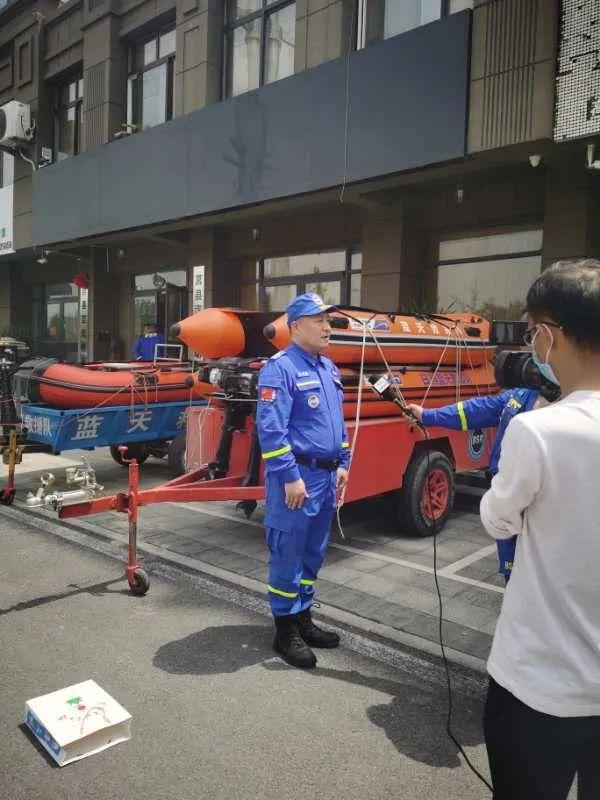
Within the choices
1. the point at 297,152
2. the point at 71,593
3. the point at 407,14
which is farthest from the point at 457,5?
the point at 71,593

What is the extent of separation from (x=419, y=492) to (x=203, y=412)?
6.70 feet

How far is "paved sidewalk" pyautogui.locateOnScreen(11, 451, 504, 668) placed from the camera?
13.0 ft

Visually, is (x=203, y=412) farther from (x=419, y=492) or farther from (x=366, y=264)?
(x=366, y=264)

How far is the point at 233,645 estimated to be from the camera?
3600 mm

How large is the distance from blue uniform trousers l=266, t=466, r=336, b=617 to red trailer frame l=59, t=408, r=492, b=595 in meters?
1.17

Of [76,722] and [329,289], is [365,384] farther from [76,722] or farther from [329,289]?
[329,289]

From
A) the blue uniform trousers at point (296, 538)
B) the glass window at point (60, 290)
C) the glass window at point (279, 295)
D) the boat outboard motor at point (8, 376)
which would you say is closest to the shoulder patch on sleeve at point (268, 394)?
the blue uniform trousers at point (296, 538)

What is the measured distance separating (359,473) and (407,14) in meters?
7.62

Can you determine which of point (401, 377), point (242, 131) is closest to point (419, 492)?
point (401, 377)

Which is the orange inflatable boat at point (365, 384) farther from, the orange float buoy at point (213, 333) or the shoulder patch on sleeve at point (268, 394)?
the shoulder patch on sleeve at point (268, 394)

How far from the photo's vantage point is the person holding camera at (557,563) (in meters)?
1.36

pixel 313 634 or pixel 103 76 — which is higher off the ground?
pixel 103 76

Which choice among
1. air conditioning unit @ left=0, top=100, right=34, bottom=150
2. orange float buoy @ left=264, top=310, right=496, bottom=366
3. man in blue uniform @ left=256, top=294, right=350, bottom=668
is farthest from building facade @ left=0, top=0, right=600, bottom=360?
man in blue uniform @ left=256, top=294, right=350, bottom=668

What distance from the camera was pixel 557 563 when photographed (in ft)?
4.62
